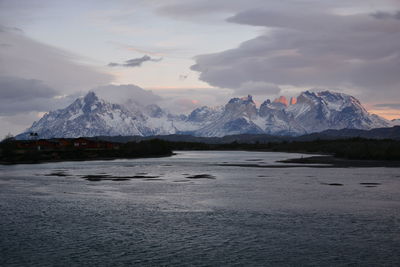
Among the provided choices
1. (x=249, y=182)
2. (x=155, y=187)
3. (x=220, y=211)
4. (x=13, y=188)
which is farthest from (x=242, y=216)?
(x=13, y=188)

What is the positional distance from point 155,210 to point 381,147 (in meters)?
119

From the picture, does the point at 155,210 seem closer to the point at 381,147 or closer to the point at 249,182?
the point at 249,182

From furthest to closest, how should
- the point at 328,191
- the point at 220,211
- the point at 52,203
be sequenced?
the point at 328,191, the point at 52,203, the point at 220,211

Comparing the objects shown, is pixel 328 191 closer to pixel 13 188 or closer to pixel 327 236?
pixel 327 236

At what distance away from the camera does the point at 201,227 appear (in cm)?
3872

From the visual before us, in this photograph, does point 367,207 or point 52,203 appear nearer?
point 367,207

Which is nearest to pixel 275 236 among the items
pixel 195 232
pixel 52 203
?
pixel 195 232

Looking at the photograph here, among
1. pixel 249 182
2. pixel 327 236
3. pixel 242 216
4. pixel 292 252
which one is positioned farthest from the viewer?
pixel 249 182

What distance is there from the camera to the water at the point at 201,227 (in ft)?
97.6

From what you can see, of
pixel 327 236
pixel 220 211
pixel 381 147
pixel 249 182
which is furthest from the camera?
pixel 381 147

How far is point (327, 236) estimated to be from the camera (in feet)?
115

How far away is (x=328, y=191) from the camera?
62.8 metres

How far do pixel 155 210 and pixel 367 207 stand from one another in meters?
22.8

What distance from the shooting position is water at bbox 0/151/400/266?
29734 mm
